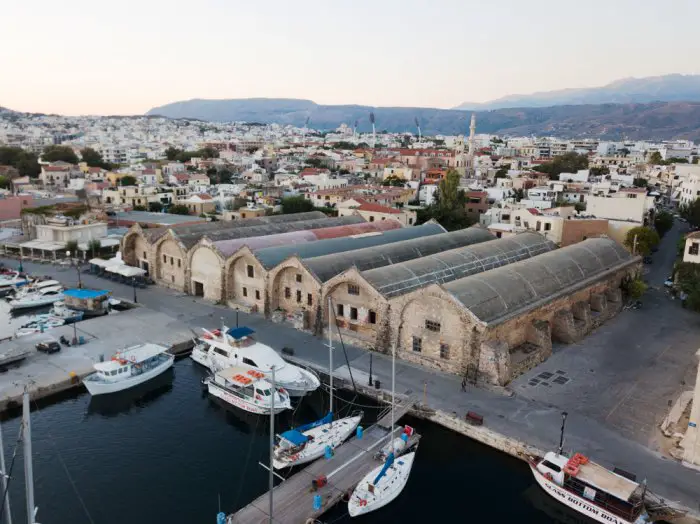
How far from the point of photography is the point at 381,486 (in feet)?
74.6

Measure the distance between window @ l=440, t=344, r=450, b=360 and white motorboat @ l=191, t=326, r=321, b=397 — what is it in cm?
783

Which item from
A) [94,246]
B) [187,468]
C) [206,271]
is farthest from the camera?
[94,246]

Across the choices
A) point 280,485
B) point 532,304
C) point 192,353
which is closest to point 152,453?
point 280,485

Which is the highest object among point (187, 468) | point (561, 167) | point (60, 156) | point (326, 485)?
point (60, 156)

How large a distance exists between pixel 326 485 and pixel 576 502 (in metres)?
10.6

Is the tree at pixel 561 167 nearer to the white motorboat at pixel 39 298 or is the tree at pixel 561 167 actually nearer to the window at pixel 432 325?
the window at pixel 432 325

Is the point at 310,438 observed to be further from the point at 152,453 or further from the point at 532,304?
the point at 532,304

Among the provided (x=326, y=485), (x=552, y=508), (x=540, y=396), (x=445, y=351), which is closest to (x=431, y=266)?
(x=445, y=351)

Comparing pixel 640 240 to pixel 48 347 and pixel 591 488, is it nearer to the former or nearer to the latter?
pixel 591 488

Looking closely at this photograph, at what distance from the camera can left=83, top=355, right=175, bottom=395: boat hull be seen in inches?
1239

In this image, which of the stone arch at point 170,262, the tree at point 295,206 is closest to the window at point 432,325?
the stone arch at point 170,262

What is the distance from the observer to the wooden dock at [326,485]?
2123cm

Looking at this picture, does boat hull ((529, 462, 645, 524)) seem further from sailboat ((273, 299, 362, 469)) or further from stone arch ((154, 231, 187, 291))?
stone arch ((154, 231, 187, 291))

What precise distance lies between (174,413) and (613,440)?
23.3 metres
